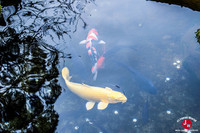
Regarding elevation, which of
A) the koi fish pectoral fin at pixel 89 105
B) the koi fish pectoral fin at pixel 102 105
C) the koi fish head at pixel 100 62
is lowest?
the koi fish pectoral fin at pixel 89 105

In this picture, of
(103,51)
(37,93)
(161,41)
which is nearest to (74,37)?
(103,51)

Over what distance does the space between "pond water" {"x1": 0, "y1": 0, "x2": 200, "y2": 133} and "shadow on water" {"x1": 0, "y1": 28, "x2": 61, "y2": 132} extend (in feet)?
0.14

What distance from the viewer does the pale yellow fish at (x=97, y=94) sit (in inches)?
130

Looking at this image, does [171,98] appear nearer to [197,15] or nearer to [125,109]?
[125,109]

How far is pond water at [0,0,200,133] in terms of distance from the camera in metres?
3.23

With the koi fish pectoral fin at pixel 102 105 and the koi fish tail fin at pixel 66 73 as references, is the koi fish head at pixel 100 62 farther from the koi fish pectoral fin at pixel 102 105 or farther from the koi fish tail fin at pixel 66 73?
the koi fish pectoral fin at pixel 102 105

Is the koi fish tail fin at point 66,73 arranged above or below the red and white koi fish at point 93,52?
below

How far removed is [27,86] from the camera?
349cm

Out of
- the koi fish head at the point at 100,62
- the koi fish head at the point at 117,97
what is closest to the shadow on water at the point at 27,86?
the koi fish head at the point at 100,62

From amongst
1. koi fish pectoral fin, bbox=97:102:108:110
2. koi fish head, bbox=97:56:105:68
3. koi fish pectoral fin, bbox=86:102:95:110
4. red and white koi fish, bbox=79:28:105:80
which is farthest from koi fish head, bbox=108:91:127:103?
koi fish head, bbox=97:56:105:68

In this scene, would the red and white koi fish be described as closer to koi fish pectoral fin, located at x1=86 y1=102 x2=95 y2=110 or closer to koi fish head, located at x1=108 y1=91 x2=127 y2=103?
koi fish pectoral fin, located at x1=86 y1=102 x2=95 y2=110

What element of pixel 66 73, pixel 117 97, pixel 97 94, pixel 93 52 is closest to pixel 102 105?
pixel 97 94

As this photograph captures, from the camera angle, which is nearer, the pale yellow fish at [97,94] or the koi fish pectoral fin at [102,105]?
the pale yellow fish at [97,94]

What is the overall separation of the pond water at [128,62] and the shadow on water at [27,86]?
0.14ft
